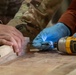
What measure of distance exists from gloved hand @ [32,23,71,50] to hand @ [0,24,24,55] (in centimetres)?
9

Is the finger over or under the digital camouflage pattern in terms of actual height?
under

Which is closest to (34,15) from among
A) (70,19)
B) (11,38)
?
(70,19)

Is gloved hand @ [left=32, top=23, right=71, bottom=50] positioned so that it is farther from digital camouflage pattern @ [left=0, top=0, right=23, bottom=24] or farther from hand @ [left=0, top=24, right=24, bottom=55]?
digital camouflage pattern @ [left=0, top=0, right=23, bottom=24]

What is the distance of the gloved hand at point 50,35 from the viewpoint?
101 centimetres

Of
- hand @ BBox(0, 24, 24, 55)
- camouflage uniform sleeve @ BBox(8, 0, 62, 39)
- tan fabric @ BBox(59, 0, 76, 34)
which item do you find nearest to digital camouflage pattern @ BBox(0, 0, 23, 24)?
camouflage uniform sleeve @ BBox(8, 0, 62, 39)

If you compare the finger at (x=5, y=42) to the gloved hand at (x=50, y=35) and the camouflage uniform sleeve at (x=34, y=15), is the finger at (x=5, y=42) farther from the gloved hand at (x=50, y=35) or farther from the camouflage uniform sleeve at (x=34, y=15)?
the camouflage uniform sleeve at (x=34, y=15)

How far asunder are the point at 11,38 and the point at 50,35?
0.25 metres

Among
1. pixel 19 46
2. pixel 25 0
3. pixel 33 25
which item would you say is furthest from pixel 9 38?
pixel 25 0

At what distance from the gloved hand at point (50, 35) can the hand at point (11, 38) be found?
9cm

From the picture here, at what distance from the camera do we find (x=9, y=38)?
884mm

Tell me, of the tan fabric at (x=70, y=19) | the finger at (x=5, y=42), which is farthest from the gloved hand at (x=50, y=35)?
the finger at (x=5, y=42)

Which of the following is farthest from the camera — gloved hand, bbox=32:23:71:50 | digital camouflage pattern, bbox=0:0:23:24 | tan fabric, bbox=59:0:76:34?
digital camouflage pattern, bbox=0:0:23:24

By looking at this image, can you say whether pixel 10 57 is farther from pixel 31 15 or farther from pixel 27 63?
pixel 31 15

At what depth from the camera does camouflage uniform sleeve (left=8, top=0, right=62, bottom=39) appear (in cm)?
125
